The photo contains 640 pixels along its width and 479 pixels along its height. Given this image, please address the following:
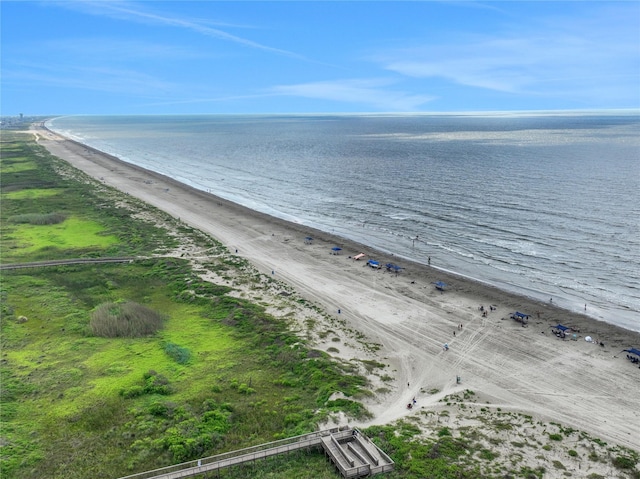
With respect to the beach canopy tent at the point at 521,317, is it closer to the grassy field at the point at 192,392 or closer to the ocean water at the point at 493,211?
the ocean water at the point at 493,211

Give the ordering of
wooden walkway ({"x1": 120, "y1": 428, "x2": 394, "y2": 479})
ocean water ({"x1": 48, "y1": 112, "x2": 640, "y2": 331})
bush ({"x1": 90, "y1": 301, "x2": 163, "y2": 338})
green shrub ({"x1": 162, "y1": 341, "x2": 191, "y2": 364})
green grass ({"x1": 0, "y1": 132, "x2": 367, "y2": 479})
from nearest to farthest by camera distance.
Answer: wooden walkway ({"x1": 120, "y1": 428, "x2": 394, "y2": 479}) < green grass ({"x1": 0, "y1": 132, "x2": 367, "y2": 479}) < green shrub ({"x1": 162, "y1": 341, "x2": 191, "y2": 364}) < bush ({"x1": 90, "y1": 301, "x2": 163, "y2": 338}) < ocean water ({"x1": 48, "y1": 112, "x2": 640, "y2": 331})

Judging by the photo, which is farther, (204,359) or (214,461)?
(204,359)

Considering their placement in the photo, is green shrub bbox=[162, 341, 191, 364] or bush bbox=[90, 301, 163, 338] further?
bush bbox=[90, 301, 163, 338]

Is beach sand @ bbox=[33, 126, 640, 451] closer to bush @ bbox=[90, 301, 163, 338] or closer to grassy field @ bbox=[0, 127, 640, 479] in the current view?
grassy field @ bbox=[0, 127, 640, 479]

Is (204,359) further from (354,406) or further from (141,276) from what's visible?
(141,276)

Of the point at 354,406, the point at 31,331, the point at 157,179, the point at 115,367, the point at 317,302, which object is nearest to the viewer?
the point at 354,406

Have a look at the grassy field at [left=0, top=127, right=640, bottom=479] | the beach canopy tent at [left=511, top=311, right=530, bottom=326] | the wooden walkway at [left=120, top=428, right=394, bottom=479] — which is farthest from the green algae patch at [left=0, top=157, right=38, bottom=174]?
the beach canopy tent at [left=511, top=311, right=530, bottom=326]

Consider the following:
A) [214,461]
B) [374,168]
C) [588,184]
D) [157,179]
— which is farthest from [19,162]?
[588,184]
